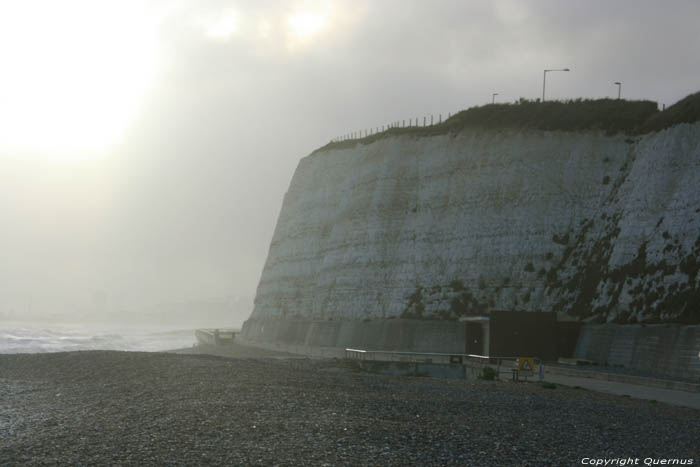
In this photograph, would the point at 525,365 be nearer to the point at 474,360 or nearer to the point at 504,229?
the point at 474,360

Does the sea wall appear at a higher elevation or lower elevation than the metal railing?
higher

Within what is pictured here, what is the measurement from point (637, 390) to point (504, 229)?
28.9 metres

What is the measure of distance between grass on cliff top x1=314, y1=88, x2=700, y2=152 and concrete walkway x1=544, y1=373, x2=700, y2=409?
79.7ft

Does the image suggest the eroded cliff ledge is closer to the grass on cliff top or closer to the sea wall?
the grass on cliff top

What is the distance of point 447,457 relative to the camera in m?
13.1

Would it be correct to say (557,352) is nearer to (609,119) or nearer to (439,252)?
(439,252)

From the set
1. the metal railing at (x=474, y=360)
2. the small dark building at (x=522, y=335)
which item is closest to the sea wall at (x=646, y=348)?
the small dark building at (x=522, y=335)

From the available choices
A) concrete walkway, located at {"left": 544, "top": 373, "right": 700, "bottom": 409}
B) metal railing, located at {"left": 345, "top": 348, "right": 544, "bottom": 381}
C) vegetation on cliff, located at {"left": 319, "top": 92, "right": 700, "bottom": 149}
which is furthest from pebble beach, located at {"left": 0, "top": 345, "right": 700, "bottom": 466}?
vegetation on cliff, located at {"left": 319, "top": 92, "right": 700, "bottom": 149}

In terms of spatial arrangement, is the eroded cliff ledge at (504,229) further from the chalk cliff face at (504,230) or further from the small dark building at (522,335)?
the small dark building at (522,335)

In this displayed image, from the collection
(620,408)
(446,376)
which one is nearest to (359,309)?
(446,376)

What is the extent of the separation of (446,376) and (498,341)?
5.80 meters

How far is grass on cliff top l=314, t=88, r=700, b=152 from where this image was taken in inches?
1959

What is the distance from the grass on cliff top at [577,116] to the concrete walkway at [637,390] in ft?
79.7

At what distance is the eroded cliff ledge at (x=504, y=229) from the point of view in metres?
41.2
